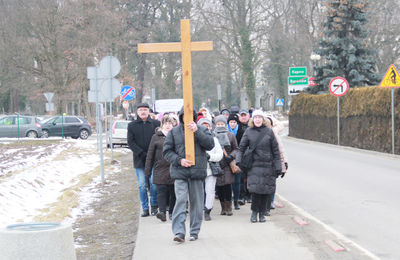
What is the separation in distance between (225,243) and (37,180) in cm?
982

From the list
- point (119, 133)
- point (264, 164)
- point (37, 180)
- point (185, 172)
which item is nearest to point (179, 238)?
point (185, 172)

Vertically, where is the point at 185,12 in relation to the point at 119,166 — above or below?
above

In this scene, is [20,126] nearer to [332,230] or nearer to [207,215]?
[207,215]

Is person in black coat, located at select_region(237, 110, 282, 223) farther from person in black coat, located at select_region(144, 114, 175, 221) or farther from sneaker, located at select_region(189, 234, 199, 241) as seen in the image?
sneaker, located at select_region(189, 234, 199, 241)

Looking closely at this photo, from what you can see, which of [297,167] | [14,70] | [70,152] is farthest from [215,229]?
[14,70]

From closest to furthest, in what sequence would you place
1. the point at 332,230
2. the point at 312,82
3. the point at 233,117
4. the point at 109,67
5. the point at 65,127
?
the point at 332,230 → the point at 233,117 → the point at 109,67 → the point at 312,82 → the point at 65,127

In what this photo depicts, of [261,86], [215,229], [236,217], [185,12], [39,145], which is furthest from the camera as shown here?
[261,86]

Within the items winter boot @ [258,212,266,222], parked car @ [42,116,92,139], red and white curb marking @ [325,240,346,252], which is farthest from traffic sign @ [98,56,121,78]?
parked car @ [42,116,92,139]

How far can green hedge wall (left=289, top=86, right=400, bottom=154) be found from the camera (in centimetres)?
2302

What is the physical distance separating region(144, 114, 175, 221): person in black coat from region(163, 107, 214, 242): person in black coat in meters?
1.59

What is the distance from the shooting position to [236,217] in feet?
32.7

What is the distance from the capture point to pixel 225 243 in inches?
311

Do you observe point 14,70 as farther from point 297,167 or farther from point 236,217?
point 236,217

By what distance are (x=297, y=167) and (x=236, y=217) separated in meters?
9.00
